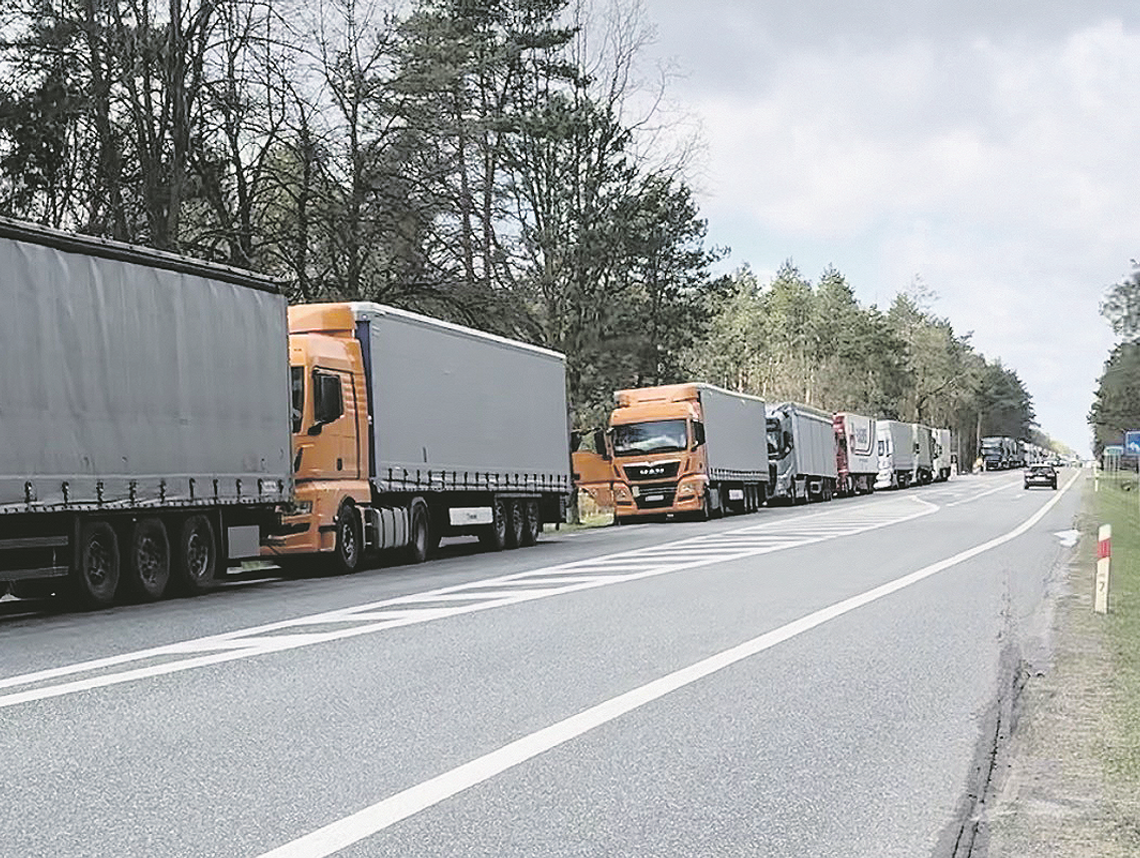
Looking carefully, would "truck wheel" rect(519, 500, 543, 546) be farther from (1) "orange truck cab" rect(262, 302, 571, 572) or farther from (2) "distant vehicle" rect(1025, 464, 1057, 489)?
(2) "distant vehicle" rect(1025, 464, 1057, 489)

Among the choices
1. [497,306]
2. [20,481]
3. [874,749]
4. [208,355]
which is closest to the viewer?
[874,749]

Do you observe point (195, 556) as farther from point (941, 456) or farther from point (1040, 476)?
point (941, 456)

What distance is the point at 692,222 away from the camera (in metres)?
55.1

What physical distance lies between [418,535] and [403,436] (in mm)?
1841

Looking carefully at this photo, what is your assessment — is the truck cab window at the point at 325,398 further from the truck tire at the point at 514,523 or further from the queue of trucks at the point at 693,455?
the queue of trucks at the point at 693,455

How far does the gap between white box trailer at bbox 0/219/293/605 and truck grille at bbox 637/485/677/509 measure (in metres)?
22.6

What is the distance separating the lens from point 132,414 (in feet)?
55.9

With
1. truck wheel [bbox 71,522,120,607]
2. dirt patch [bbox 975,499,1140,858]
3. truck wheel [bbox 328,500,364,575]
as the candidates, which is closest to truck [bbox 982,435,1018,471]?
truck wheel [bbox 328,500,364,575]

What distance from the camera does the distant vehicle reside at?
252 ft

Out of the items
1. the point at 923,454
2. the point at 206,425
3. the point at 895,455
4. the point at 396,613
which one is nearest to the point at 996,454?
the point at 923,454

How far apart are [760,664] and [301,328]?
13170mm

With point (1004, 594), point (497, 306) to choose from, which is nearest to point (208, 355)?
point (1004, 594)

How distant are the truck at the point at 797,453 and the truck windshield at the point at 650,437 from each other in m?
13.6

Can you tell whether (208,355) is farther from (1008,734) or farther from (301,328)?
(1008,734)
